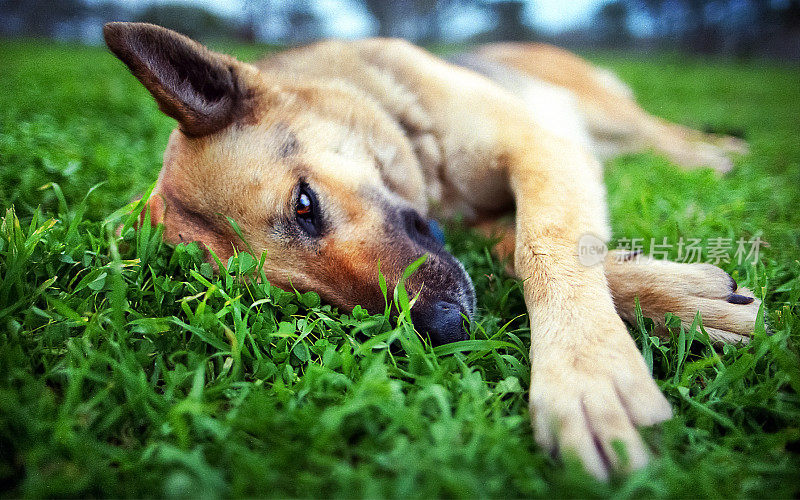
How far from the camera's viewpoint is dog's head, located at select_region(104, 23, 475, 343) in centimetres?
159

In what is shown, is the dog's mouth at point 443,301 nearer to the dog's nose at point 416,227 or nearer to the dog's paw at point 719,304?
the dog's nose at point 416,227

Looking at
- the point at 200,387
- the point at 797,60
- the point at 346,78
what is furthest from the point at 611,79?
the point at 797,60

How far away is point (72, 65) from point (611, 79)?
24.4 ft

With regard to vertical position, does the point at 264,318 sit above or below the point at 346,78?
below

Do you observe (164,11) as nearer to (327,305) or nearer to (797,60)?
(327,305)

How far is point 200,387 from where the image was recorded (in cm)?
114

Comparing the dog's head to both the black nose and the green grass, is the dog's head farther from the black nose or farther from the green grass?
the green grass

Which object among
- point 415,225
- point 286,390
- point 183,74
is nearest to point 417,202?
point 415,225

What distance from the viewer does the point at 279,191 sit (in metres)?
1.72

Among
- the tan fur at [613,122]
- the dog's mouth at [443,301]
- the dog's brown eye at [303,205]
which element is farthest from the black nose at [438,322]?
the tan fur at [613,122]

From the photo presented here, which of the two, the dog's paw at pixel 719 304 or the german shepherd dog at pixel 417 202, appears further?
the dog's paw at pixel 719 304

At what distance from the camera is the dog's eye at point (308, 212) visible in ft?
5.57

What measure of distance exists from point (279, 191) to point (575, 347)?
46.3 inches
